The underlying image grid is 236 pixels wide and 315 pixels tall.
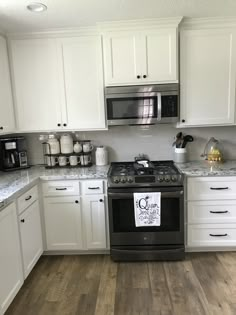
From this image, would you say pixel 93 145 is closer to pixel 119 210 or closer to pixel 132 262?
pixel 119 210

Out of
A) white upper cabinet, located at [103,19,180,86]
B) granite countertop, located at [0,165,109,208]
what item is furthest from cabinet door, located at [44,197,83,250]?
white upper cabinet, located at [103,19,180,86]

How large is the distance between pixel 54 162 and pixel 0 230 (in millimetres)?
1283

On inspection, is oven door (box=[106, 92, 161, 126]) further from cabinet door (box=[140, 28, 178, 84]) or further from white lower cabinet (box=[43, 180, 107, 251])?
white lower cabinet (box=[43, 180, 107, 251])

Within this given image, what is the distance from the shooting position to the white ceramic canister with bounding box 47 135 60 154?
3.12 m

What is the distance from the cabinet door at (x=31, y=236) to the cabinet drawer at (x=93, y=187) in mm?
511

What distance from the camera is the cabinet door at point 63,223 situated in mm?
2770

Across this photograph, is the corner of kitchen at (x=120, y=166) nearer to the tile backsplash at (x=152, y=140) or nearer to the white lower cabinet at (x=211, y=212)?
the white lower cabinet at (x=211, y=212)

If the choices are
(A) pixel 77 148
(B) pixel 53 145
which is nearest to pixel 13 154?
(B) pixel 53 145

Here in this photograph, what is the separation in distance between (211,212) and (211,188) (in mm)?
257

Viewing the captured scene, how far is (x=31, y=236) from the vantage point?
253 centimetres

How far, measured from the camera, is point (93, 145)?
129 inches

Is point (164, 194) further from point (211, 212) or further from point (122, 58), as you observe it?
point (122, 58)

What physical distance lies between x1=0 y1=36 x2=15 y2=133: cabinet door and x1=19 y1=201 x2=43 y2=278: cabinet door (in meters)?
0.89

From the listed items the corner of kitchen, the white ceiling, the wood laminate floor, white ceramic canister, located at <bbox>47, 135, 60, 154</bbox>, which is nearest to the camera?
the wood laminate floor
